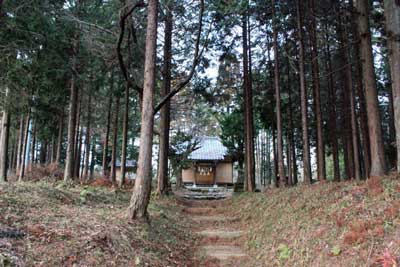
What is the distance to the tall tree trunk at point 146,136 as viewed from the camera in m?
6.32

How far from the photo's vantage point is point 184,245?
6867mm

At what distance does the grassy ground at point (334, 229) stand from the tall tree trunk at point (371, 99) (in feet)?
4.74

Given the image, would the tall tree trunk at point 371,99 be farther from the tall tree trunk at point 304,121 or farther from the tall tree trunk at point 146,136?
the tall tree trunk at point 146,136

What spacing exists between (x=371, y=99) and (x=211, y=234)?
5.59 meters

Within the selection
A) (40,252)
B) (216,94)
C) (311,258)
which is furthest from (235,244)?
(216,94)

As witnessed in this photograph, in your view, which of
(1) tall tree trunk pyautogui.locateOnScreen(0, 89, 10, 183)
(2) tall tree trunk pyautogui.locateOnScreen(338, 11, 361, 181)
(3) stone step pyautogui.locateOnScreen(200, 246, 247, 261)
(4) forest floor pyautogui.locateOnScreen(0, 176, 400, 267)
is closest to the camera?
(4) forest floor pyautogui.locateOnScreen(0, 176, 400, 267)

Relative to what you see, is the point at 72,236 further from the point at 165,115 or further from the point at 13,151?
the point at 13,151

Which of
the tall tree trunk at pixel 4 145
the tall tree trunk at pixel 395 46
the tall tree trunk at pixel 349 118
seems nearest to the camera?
the tall tree trunk at pixel 395 46

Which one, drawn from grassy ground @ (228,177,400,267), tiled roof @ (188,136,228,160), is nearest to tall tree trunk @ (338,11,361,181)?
grassy ground @ (228,177,400,267)

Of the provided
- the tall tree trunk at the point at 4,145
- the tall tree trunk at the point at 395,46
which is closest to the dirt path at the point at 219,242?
the tall tree trunk at the point at 395,46

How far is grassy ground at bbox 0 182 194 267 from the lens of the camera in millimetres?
4031

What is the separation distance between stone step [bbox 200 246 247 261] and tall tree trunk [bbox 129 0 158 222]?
1.66 m

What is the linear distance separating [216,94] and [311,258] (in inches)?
530

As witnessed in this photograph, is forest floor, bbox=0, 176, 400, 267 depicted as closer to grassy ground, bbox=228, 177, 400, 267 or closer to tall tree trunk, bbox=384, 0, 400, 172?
grassy ground, bbox=228, 177, 400, 267
